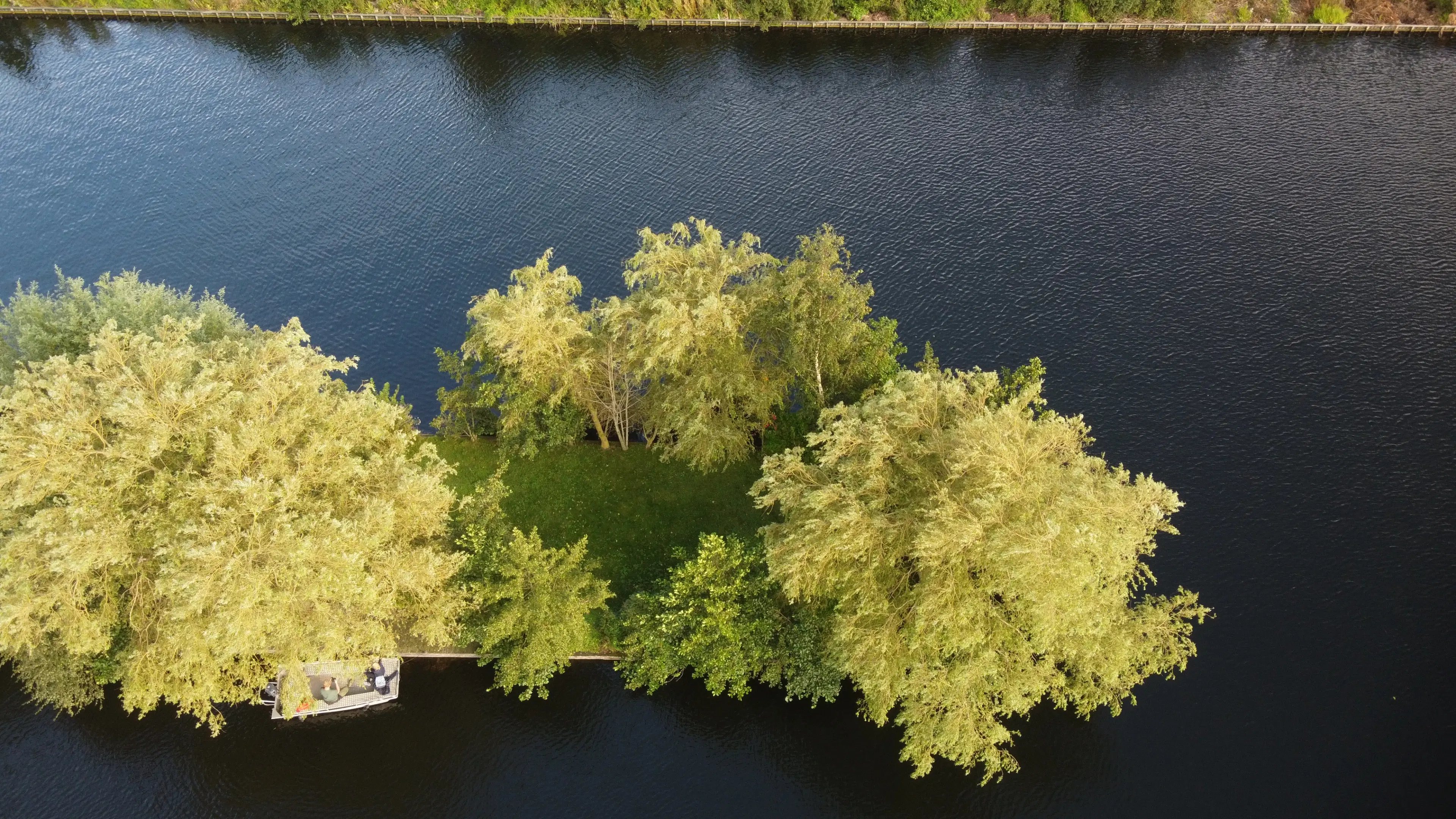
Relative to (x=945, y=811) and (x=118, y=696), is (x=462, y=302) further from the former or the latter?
(x=945, y=811)

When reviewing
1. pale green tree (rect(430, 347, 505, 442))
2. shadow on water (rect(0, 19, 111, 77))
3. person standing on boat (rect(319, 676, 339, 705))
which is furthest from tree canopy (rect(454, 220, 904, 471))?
shadow on water (rect(0, 19, 111, 77))

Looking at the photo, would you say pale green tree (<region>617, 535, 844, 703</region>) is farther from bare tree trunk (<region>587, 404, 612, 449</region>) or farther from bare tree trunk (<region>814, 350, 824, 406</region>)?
bare tree trunk (<region>587, 404, 612, 449</region>)

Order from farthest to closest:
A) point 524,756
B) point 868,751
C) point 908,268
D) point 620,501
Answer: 1. point 908,268
2. point 620,501
3. point 524,756
4. point 868,751

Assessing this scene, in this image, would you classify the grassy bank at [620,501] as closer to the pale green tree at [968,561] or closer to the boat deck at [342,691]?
the pale green tree at [968,561]

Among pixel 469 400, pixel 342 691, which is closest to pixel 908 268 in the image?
pixel 469 400

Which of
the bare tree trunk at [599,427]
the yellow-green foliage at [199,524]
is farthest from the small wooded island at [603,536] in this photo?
the bare tree trunk at [599,427]

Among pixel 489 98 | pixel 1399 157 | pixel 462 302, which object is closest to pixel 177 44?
pixel 489 98

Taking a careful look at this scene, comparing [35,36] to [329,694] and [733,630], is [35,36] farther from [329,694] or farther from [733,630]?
[733,630]
